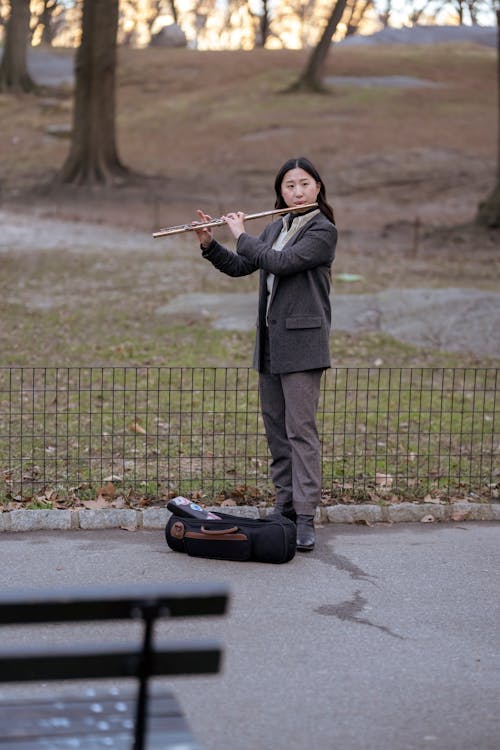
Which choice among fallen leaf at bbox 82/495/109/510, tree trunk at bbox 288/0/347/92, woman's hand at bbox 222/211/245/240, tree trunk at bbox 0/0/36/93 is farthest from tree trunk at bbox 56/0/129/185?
woman's hand at bbox 222/211/245/240

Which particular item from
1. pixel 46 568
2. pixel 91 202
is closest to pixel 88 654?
pixel 46 568

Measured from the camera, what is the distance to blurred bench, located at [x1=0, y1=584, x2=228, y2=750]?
2.77 metres

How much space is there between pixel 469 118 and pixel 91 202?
14153 millimetres

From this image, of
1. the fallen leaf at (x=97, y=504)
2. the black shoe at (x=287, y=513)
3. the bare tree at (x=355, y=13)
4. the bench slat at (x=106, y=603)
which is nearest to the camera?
the bench slat at (x=106, y=603)

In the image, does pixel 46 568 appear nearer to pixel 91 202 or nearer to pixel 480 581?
pixel 480 581

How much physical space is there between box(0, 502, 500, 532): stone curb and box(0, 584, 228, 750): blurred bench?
3219mm

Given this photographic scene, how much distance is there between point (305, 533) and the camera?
6.04 m

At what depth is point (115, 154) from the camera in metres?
26.1

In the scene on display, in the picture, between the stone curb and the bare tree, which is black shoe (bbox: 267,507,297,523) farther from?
the bare tree

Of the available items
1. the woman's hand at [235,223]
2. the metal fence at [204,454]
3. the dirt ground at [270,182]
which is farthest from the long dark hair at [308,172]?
the dirt ground at [270,182]

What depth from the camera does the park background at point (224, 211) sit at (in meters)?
9.82

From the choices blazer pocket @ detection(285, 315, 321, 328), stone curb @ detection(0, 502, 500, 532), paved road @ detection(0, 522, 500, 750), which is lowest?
paved road @ detection(0, 522, 500, 750)

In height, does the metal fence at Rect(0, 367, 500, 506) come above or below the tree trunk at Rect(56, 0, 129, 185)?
below

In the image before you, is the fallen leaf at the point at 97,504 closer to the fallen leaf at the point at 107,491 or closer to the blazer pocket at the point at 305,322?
the fallen leaf at the point at 107,491
